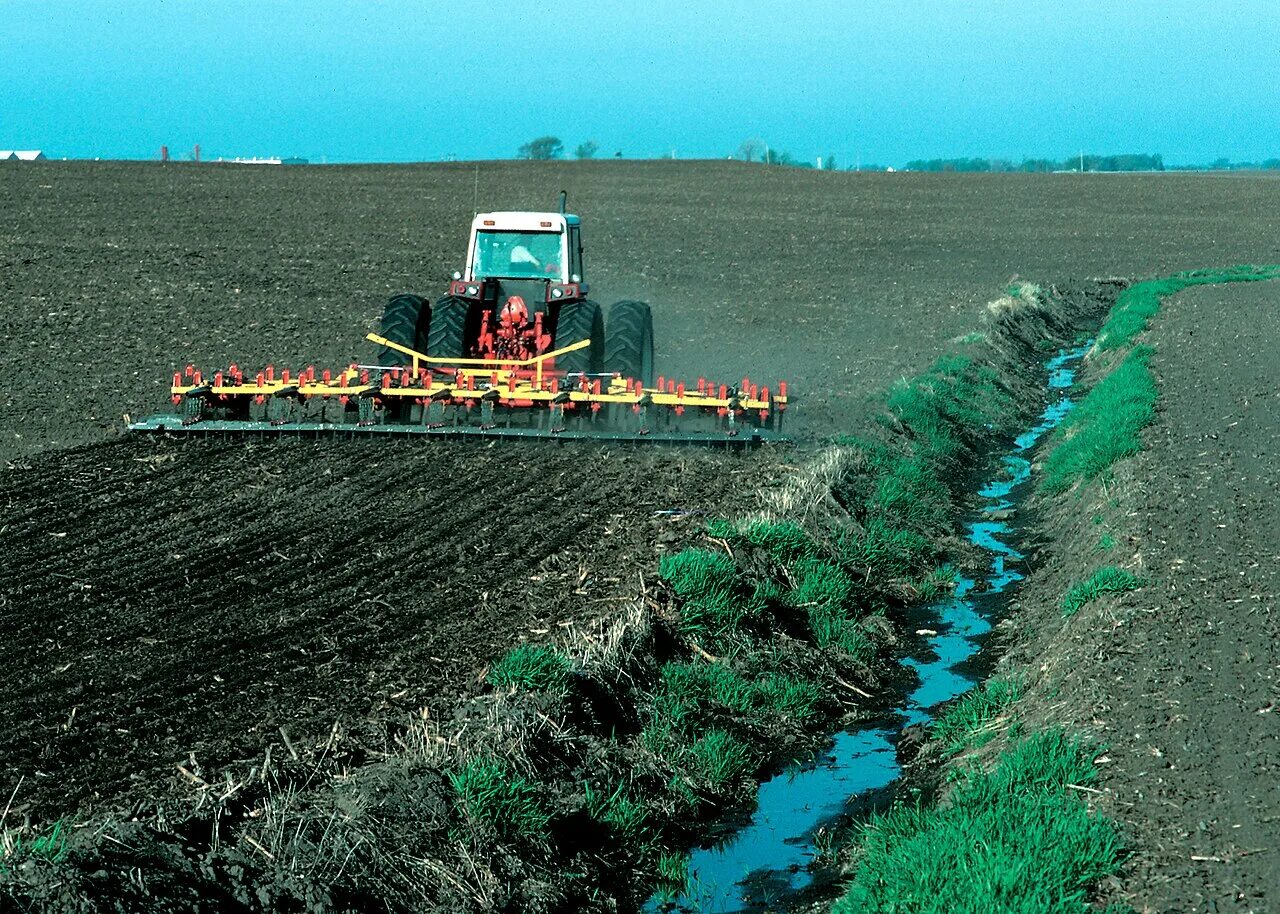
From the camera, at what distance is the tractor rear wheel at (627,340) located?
1541 centimetres

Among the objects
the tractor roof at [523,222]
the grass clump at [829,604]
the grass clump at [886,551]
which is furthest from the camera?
the tractor roof at [523,222]

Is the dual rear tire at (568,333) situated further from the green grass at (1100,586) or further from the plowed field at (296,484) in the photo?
the green grass at (1100,586)

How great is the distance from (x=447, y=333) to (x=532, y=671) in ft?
27.0

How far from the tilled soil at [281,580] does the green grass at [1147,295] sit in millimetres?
12320

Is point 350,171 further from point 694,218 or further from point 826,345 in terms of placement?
point 826,345

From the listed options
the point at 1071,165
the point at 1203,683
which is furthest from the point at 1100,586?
the point at 1071,165

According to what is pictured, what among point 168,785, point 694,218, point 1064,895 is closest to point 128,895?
point 168,785

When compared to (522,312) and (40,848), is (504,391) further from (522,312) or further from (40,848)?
(40,848)

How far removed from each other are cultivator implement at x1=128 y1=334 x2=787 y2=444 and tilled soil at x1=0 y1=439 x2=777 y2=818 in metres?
0.29

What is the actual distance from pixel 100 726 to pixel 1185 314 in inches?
897

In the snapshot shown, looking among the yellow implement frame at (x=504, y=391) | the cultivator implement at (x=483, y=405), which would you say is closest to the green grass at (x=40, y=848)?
the cultivator implement at (x=483, y=405)

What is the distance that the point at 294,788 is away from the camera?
6.20 meters

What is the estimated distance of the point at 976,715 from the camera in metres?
8.29

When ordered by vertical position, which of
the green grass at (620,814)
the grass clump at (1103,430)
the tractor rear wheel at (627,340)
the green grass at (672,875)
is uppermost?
the tractor rear wheel at (627,340)
